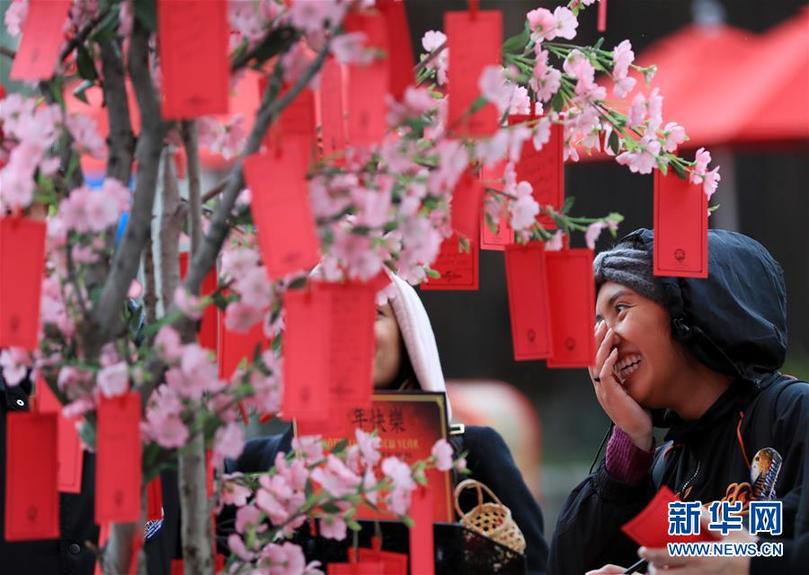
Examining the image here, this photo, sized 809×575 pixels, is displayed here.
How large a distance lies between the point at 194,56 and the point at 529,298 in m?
0.53

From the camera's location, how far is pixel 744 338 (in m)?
1.92

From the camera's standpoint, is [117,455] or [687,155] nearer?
[117,455]

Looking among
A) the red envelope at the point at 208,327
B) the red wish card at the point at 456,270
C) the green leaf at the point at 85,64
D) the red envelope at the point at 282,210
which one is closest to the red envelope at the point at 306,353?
the red envelope at the point at 282,210

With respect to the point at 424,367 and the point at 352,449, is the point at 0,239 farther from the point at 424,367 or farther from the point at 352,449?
the point at 424,367

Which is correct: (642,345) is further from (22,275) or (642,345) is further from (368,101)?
(22,275)

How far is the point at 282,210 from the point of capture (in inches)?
45.7

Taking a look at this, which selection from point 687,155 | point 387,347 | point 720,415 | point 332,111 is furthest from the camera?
point 687,155

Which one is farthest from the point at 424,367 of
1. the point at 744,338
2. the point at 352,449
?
the point at 352,449

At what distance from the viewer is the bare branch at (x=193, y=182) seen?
1284 mm

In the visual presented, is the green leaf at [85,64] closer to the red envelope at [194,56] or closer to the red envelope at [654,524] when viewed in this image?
the red envelope at [194,56]

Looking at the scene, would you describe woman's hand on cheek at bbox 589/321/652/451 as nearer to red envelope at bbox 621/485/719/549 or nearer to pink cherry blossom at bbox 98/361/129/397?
red envelope at bbox 621/485/719/549

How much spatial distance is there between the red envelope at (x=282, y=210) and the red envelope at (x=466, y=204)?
0.74ft

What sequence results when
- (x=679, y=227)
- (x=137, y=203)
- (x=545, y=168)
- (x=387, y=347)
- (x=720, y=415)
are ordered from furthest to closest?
(x=387, y=347) → (x=720, y=415) → (x=679, y=227) → (x=545, y=168) → (x=137, y=203)

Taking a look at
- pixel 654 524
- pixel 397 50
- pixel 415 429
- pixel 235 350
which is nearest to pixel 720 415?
pixel 654 524
